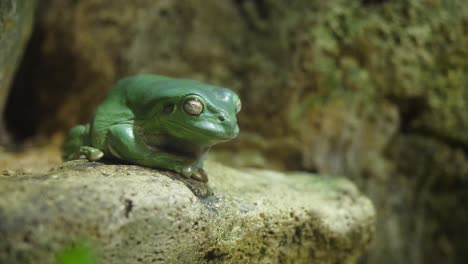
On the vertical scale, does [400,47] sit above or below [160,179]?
above

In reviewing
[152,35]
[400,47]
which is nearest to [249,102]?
Result: [152,35]

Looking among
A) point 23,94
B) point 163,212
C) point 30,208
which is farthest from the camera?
point 23,94

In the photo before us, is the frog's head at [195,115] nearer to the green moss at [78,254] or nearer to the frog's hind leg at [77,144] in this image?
the frog's hind leg at [77,144]

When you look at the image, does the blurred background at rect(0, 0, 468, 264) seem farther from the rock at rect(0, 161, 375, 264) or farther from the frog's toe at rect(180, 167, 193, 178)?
the frog's toe at rect(180, 167, 193, 178)

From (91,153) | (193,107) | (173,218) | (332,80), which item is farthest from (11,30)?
(332,80)

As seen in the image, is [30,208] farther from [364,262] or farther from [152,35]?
[364,262]
